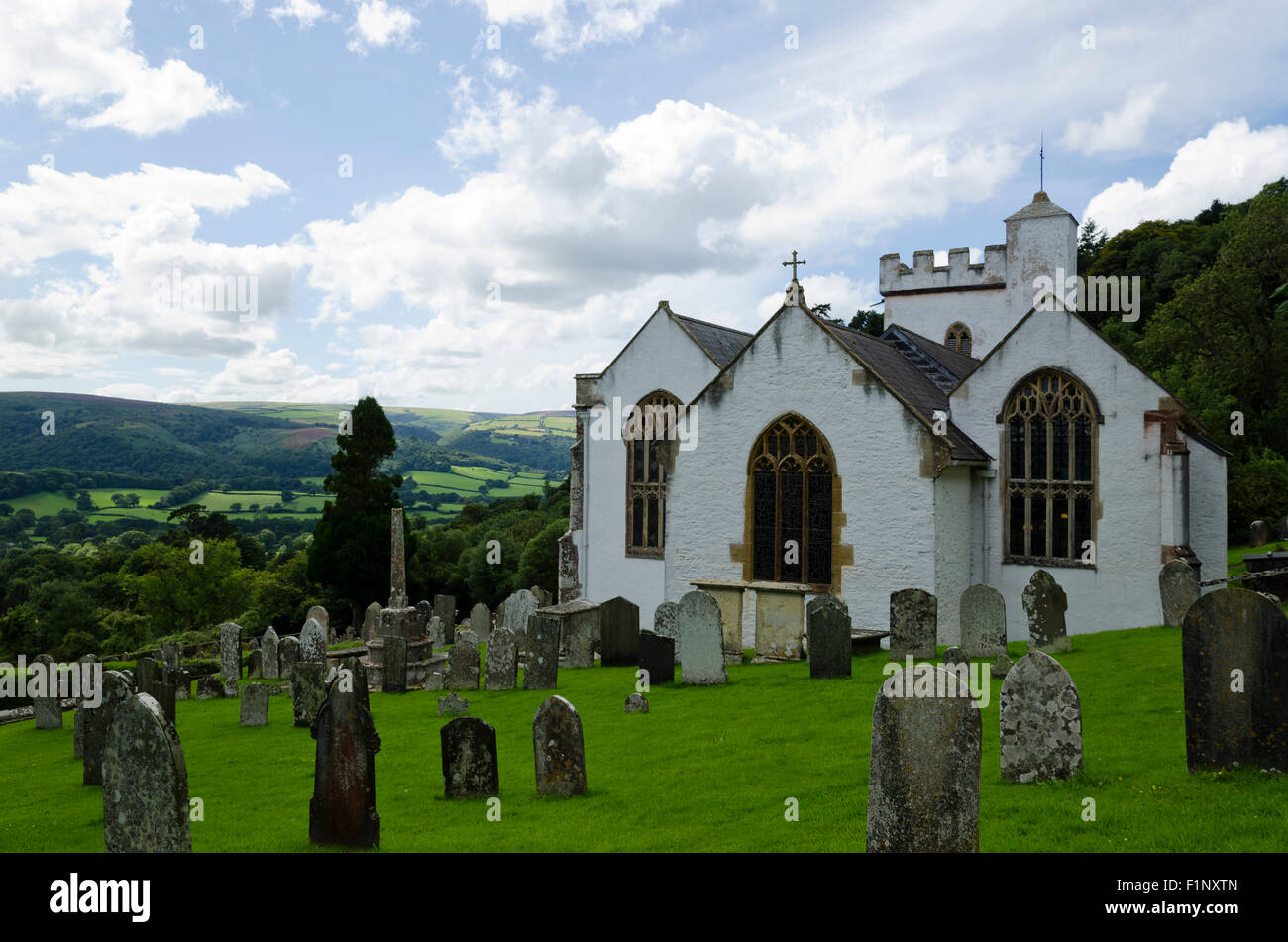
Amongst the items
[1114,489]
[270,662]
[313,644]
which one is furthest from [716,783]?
[270,662]

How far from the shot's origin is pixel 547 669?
51.9ft

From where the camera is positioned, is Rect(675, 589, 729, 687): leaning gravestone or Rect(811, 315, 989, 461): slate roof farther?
Rect(811, 315, 989, 461): slate roof

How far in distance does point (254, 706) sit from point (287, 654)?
5385 mm

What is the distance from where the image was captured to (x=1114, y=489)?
17.2m

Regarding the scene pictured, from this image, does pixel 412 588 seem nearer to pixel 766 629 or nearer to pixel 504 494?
pixel 766 629

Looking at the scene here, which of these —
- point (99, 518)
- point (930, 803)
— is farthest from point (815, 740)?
point (99, 518)

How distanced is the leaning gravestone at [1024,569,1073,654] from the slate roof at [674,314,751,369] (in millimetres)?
10827

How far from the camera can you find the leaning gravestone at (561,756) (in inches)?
338

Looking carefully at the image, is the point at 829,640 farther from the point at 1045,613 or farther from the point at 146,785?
the point at 146,785

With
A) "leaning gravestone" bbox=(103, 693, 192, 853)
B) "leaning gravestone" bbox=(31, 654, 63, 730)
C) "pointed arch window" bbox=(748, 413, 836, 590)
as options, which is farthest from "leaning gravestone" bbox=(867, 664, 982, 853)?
"leaning gravestone" bbox=(31, 654, 63, 730)

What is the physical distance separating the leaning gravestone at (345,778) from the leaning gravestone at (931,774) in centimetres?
410

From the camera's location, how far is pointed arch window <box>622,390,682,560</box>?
23.9m

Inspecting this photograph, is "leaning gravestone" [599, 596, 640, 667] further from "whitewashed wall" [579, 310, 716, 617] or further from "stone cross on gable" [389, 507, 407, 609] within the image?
"whitewashed wall" [579, 310, 716, 617]

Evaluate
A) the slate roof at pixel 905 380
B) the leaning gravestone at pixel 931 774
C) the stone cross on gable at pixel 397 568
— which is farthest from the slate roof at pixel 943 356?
the leaning gravestone at pixel 931 774
